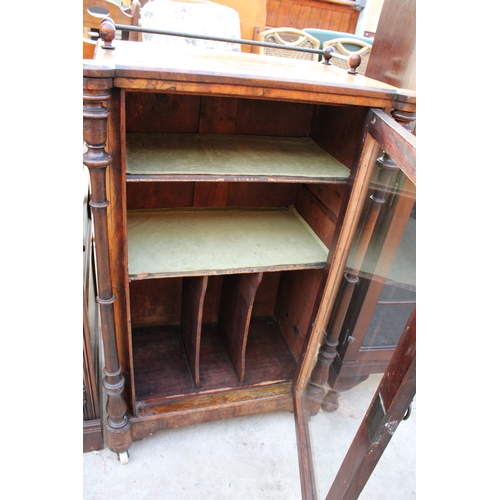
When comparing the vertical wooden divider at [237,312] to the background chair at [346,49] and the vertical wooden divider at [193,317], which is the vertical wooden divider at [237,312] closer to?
the vertical wooden divider at [193,317]

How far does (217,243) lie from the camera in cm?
136

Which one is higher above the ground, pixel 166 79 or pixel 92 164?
pixel 166 79

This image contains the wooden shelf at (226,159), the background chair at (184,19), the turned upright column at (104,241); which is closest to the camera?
the turned upright column at (104,241)

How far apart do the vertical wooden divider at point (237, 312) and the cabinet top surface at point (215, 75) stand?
→ 0.58 meters

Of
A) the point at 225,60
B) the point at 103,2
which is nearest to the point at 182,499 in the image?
the point at 225,60

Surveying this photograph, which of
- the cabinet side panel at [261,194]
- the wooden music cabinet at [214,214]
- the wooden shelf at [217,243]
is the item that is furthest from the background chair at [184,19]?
the wooden shelf at [217,243]

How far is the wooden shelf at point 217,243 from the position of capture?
1.24m

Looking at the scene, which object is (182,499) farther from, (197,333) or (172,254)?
(172,254)

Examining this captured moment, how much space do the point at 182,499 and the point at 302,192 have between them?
3.59 ft

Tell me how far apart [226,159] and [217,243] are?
290 mm

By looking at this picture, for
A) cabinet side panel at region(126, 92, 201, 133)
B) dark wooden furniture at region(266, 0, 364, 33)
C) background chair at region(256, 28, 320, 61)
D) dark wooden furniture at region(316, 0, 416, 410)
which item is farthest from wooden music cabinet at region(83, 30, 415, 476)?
dark wooden furniture at region(266, 0, 364, 33)

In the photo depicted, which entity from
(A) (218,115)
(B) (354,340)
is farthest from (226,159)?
(B) (354,340)

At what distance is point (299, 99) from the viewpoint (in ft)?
3.33
